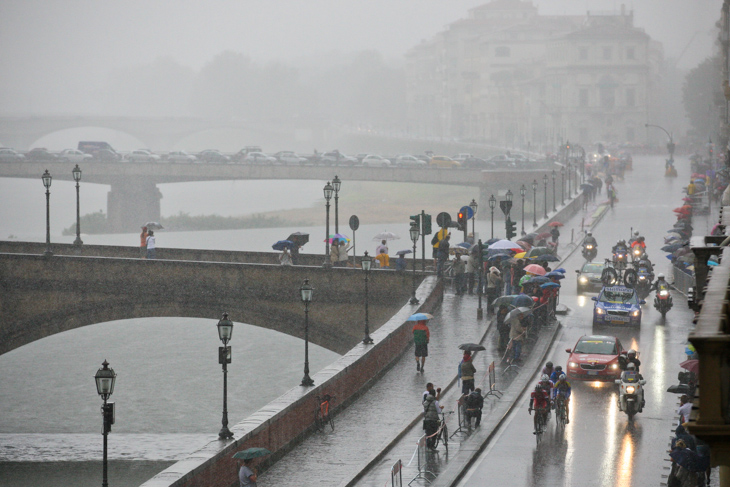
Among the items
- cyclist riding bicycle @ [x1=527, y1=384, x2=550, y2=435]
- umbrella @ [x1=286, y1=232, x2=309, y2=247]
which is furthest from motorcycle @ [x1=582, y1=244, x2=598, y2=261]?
cyclist riding bicycle @ [x1=527, y1=384, x2=550, y2=435]

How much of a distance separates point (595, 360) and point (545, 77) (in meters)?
128

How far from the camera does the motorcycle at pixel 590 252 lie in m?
48.9

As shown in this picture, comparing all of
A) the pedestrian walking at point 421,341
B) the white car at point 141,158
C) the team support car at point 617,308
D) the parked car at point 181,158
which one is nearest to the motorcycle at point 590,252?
the team support car at point 617,308

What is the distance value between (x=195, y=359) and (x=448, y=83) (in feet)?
A: 484

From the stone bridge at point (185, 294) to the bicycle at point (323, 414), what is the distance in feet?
37.0

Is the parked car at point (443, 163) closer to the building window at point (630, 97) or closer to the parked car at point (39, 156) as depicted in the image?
the parked car at point (39, 156)

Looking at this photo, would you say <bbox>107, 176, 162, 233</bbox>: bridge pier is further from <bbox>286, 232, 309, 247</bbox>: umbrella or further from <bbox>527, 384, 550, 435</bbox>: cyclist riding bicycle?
<bbox>527, 384, 550, 435</bbox>: cyclist riding bicycle

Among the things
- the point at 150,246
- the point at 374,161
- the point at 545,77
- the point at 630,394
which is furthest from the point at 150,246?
the point at 545,77

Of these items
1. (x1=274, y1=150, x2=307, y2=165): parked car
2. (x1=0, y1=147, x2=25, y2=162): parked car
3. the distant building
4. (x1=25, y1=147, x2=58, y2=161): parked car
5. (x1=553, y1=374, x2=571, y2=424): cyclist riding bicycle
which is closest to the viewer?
(x1=553, y1=374, x2=571, y2=424): cyclist riding bicycle

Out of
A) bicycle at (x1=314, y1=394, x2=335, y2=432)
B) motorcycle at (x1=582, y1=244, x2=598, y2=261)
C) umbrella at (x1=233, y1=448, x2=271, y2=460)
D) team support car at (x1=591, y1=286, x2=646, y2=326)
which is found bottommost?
bicycle at (x1=314, y1=394, x2=335, y2=432)

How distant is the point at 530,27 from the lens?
6565 inches

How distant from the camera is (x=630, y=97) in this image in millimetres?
143000

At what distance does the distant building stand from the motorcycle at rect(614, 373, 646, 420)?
109m

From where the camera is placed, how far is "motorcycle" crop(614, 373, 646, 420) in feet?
77.7
